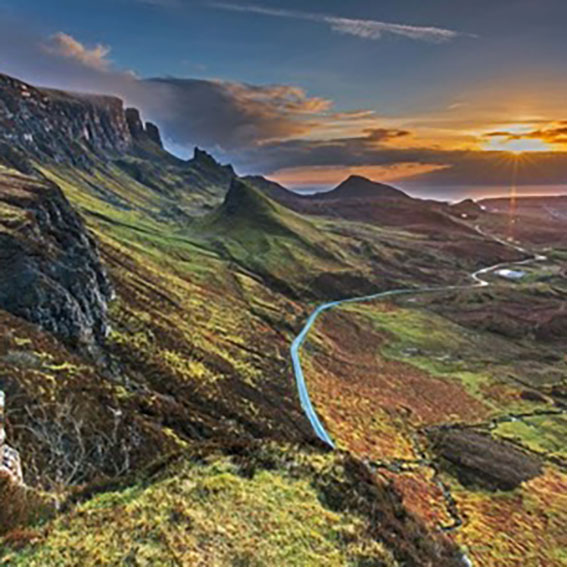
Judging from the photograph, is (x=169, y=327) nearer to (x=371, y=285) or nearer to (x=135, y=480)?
(x=135, y=480)

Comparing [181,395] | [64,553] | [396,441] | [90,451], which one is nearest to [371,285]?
[396,441]

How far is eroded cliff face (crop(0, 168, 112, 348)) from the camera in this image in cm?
4553

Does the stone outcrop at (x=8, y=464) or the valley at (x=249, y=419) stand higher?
the stone outcrop at (x=8, y=464)

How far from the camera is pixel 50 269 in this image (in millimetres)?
52344

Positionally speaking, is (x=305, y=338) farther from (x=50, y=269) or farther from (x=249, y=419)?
(x=50, y=269)

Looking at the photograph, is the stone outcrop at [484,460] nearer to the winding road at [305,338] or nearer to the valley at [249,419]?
the valley at [249,419]

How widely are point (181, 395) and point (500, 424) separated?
177ft

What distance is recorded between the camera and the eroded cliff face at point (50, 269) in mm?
45531

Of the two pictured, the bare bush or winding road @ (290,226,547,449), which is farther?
winding road @ (290,226,547,449)

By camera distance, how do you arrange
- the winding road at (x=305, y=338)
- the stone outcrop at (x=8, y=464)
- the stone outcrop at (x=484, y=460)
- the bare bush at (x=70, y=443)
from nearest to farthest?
the stone outcrop at (x=8, y=464), the bare bush at (x=70, y=443), the stone outcrop at (x=484, y=460), the winding road at (x=305, y=338)

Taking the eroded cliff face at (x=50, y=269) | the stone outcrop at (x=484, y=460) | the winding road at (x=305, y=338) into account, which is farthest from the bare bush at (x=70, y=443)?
the stone outcrop at (x=484, y=460)

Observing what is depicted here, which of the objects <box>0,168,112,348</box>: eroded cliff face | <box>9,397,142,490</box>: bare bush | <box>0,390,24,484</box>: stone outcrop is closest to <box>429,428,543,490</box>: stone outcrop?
<box>9,397,142,490</box>: bare bush

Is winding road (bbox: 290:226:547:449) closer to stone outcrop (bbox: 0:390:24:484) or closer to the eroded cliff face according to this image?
stone outcrop (bbox: 0:390:24:484)

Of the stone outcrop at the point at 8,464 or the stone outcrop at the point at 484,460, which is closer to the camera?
the stone outcrop at the point at 8,464
